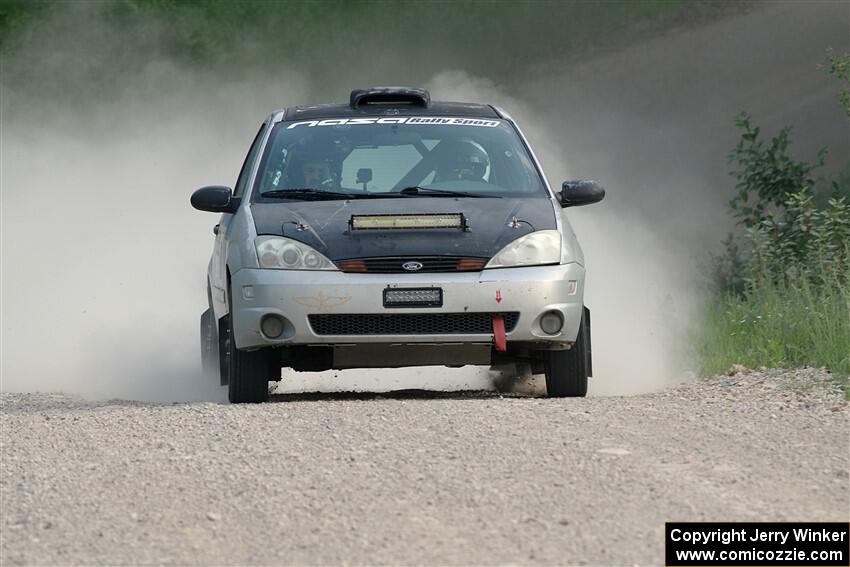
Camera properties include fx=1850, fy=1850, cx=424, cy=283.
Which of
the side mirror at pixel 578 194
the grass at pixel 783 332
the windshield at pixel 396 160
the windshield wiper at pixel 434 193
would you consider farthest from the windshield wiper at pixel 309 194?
the grass at pixel 783 332

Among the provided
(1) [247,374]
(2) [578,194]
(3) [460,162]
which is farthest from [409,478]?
(3) [460,162]

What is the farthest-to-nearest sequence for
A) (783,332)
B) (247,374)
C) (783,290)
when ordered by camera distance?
(783,290) → (783,332) → (247,374)

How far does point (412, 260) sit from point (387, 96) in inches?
84.7

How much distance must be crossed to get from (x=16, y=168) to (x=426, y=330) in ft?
58.4

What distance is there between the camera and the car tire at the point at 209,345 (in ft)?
36.8

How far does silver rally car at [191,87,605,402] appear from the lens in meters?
9.41

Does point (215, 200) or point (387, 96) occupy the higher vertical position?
point (387, 96)

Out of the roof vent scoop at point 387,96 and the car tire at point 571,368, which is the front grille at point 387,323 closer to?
the car tire at point 571,368

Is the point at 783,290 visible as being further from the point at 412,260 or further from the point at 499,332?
the point at 412,260

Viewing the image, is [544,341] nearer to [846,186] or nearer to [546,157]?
[846,186]

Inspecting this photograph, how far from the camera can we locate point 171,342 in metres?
14.4

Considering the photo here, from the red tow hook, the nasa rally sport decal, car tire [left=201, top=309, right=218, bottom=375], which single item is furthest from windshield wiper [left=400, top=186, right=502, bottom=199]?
car tire [left=201, top=309, right=218, bottom=375]

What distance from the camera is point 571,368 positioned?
32.4ft

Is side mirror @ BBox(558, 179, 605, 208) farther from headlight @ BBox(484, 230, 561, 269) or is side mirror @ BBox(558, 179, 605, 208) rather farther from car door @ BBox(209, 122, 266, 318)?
car door @ BBox(209, 122, 266, 318)
